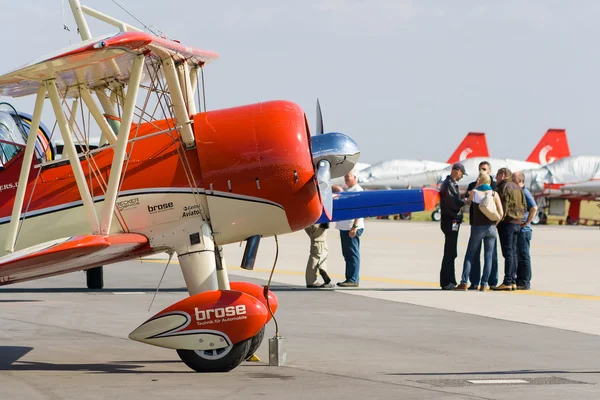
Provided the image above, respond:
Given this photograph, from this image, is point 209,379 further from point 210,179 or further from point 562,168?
point 562,168

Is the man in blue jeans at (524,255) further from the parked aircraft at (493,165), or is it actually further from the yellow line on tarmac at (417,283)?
the parked aircraft at (493,165)

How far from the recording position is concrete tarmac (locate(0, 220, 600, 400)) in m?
7.23

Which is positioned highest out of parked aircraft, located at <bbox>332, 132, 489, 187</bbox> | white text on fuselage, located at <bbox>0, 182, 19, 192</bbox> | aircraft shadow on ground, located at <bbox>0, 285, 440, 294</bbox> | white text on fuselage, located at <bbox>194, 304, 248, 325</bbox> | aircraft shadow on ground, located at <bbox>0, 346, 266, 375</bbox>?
white text on fuselage, located at <bbox>0, 182, 19, 192</bbox>

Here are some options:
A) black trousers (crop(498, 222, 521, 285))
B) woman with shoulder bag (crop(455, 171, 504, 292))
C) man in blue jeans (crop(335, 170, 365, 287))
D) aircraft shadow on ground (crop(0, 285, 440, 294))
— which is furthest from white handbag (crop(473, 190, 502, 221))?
man in blue jeans (crop(335, 170, 365, 287))

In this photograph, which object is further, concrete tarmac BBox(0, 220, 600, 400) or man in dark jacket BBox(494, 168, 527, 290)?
man in dark jacket BBox(494, 168, 527, 290)

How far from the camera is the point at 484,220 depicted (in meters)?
14.7

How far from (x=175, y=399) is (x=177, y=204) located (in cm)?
213

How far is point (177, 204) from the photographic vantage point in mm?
8422

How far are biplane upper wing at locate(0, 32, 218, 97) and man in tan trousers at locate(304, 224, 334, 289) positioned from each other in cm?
629

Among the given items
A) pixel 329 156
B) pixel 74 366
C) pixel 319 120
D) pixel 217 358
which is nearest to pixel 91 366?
pixel 74 366

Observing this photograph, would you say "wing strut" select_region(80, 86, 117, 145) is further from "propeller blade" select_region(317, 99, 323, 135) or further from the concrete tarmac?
"propeller blade" select_region(317, 99, 323, 135)

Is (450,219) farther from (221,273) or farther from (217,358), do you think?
(217,358)

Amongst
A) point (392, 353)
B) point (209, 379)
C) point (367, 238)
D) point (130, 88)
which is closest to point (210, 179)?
point (130, 88)

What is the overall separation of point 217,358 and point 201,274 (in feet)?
2.48
